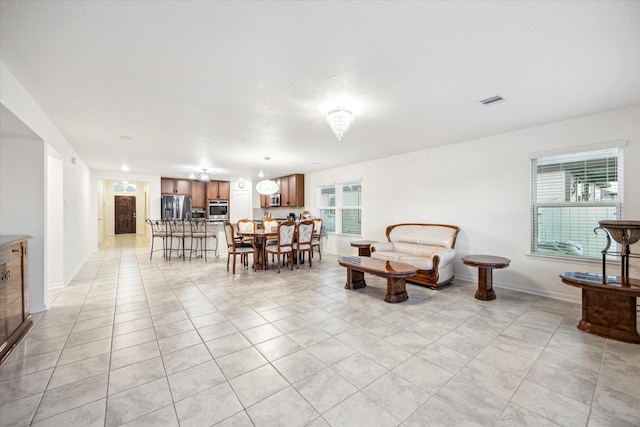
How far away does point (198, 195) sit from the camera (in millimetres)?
9148

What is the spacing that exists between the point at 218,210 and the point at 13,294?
23.2 feet

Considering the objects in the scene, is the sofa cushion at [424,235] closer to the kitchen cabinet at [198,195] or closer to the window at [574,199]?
the window at [574,199]

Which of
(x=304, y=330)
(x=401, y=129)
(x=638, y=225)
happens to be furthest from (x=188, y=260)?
(x=638, y=225)

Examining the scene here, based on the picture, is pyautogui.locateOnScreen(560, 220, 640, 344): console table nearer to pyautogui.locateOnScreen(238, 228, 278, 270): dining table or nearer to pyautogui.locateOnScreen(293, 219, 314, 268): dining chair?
pyautogui.locateOnScreen(293, 219, 314, 268): dining chair

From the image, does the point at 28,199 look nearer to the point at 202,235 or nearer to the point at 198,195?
the point at 202,235

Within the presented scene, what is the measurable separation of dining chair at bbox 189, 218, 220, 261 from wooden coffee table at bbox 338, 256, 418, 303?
3784 millimetres

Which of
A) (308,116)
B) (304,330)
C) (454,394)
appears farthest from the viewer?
(308,116)

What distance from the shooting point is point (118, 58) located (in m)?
2.05

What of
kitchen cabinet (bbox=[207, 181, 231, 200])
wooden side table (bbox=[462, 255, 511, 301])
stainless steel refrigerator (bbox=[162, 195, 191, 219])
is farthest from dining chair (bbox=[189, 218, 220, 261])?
wooden side table (bbox=[462, 255, 511, 301])

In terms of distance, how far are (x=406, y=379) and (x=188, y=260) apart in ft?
18.7

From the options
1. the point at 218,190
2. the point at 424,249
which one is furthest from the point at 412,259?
the point at 218,190

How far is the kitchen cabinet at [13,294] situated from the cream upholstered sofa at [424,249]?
4406mm

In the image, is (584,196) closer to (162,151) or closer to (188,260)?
(162,151)

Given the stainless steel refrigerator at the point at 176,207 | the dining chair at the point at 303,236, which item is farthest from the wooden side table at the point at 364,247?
the stainless steel refrigerator at the point at 176,207
